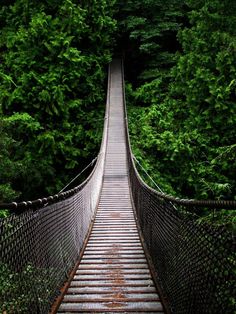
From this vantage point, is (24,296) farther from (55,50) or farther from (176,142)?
(55,50)

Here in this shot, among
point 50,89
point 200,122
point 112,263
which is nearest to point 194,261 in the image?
point 112,263

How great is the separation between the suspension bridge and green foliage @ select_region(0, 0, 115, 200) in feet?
22.7

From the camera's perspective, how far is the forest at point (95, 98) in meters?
11.2

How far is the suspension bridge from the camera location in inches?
71.1

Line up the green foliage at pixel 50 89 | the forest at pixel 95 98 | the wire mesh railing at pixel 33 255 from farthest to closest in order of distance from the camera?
1. the green foliage at pixel 50 89
2. the forest at pixel 95 98
3. the wire mesh railing at pixel 33 255

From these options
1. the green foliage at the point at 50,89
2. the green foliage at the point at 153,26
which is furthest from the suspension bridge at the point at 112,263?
the green foliage at the point at 153,26

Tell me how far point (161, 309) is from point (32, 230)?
1278 mm

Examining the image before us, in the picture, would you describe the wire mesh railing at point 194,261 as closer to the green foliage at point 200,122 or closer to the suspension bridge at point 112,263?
the suspension bridge at point 112,263

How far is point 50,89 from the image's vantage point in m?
12.6

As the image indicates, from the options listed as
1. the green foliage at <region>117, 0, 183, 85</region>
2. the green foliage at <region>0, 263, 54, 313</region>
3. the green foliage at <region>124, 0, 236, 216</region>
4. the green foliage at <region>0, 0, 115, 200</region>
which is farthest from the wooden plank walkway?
the green foliage at <region>117, 0, 183, 85</region>

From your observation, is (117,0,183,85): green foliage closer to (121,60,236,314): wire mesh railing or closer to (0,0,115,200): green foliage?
(0,0,115,200): green foliage

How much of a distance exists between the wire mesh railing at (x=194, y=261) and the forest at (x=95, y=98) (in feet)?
21.7

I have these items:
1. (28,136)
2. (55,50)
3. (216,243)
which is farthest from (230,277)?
(55,50)

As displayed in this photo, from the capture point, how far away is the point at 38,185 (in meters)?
11.6
